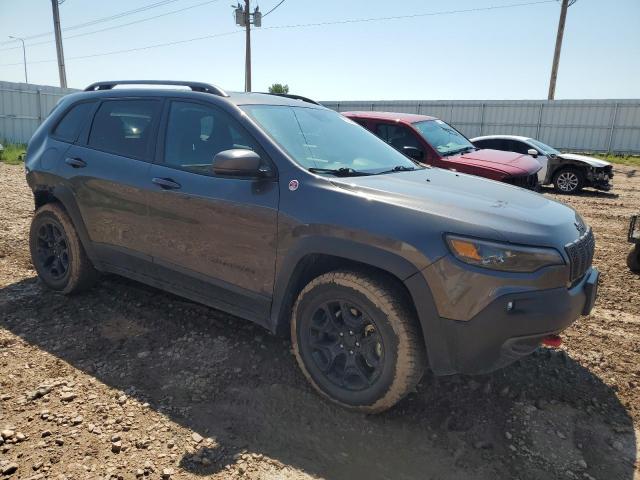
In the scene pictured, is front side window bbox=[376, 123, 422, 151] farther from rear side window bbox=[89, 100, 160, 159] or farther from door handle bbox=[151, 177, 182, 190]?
door handle bbox=[151, 177, 182, 190]

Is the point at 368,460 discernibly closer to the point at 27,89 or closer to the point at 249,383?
the point at 249,383

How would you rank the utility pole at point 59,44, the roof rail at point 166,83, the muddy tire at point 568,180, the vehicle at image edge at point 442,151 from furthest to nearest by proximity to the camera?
the utility pole at point 59,44 < the muddy tire at point 568,180 < the vehicle at image edge at point 442,151 < the roof rail at point 166,83

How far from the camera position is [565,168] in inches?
462

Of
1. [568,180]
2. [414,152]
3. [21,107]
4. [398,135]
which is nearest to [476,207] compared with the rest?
[414,152]

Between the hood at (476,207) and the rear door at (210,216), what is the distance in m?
0.58

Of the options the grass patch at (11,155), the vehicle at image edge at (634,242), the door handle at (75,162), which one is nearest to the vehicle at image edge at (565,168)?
the vehicle at image edge at (634,242)

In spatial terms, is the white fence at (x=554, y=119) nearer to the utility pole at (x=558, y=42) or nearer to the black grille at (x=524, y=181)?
the utility pole at (x=558, y=42)

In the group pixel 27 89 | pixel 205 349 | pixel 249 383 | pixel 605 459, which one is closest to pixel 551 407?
pixel 605 459

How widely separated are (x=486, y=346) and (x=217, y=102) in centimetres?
230

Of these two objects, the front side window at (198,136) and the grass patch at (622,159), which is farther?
the grass patch at (622,159)

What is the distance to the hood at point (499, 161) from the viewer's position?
729 cm

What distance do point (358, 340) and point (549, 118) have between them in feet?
78.3

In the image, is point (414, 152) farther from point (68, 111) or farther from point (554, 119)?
point (554, 119)

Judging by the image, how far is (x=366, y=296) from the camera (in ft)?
8.52
